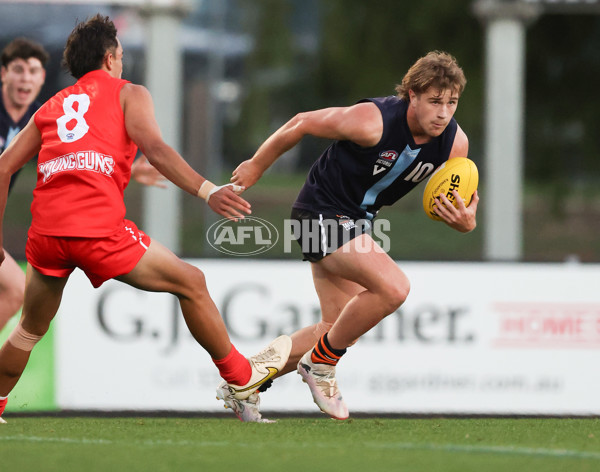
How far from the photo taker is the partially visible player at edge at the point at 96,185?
15.5 ft

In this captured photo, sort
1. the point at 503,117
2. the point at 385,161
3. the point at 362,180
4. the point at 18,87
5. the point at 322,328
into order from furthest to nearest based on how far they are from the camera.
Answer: the point at 503,117
the point at 18,87
the point at 322,328
the point at 362,180
the point at 385,161

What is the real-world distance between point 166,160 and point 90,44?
716 millimetres

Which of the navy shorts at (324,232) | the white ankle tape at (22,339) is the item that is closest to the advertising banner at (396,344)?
the navy shorts at (324,232)

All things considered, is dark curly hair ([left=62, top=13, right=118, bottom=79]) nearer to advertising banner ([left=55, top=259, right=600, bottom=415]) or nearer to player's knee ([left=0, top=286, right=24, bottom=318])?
player's knee ([left=0, top=286, right=24, bottom=318])

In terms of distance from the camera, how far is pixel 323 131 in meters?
5.28

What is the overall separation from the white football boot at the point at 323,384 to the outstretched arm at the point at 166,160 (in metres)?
1.32

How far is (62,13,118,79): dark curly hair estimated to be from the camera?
493 cm

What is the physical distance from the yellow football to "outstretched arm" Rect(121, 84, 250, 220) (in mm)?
1218

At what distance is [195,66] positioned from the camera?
2425 centimetres
